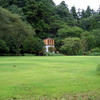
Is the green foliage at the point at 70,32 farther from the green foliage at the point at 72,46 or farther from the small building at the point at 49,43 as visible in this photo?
the green foliage at the point at 72,46

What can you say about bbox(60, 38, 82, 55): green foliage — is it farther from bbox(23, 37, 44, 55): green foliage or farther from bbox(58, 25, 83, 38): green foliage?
bbox(23, 37, 44, 55): green foliage

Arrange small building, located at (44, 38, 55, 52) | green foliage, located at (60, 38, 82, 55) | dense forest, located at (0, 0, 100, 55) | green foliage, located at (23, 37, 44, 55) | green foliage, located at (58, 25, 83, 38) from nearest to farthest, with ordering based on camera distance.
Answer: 1. green foliage, located at (23, 37, 44, 55)
2. dense forest, located at (0, 0, 100, 55)
3. green foliage, located at (60, 38, 82, 55)
4. green foliage, located at (58, 25, 83, 38)
5. small building, located at (44, 38, 55, 52)

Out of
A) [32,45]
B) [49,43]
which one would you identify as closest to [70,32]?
[49,43]

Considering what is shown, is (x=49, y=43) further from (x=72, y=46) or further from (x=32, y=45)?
(x=32, y=45)

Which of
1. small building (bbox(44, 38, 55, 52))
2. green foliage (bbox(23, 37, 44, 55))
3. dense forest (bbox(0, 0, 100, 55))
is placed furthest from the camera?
small building (bbox(44, 38, 55, 52))

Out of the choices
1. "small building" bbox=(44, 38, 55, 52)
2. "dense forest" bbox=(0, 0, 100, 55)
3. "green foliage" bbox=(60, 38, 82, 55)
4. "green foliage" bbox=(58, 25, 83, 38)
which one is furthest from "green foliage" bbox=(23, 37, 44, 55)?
"green foliage" bbox=(58, 25, 83, 38)

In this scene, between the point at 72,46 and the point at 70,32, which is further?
the point at 70,32

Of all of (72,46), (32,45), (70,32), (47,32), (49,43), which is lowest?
(72,46)

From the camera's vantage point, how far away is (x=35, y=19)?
42.3 metres

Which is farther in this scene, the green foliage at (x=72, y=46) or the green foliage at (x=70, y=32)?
the green foliage at (x=70, y=32)

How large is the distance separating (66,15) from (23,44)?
878 inches

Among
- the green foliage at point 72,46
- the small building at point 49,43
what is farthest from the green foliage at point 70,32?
the green foliage at point 72,46

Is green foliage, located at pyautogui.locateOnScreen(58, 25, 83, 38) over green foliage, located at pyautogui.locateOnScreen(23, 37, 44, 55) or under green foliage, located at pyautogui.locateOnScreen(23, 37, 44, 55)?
over

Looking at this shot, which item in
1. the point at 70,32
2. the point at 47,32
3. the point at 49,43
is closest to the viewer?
the point at 70,32
